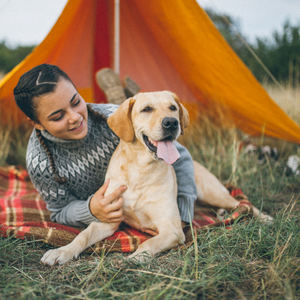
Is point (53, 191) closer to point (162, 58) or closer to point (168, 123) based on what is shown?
point (168, 123)

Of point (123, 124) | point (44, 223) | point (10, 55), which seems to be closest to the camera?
point (123, 124)

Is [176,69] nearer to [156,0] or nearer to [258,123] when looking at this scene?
[156,0]

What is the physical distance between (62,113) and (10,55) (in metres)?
20.2

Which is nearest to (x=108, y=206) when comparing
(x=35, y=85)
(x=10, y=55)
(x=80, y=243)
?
(x=80, y=243)

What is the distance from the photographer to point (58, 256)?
1.73 meters

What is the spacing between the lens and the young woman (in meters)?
2.03

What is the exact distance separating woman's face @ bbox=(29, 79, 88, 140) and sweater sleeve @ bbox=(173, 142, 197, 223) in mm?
946

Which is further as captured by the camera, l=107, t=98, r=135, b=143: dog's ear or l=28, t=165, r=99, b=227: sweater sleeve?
l=28, t=165, r=99, b=227: sweater sleeve

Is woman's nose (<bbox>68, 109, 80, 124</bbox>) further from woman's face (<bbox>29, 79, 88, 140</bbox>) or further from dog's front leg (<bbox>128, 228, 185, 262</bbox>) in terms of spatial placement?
dog's front leg (<bbox>128, 228, 185, 262</bbox>)

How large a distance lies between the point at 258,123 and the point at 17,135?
12.8 ft

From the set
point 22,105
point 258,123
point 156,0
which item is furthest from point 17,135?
point 258,123

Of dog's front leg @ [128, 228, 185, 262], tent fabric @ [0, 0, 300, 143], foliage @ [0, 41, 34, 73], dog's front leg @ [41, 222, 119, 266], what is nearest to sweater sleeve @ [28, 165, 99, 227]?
dog's front leg @ [41, 222, 119, 266]

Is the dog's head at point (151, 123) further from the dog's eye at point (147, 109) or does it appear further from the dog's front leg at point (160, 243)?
the dog's front leg at point (160, 243)

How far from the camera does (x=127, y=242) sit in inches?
80.0
